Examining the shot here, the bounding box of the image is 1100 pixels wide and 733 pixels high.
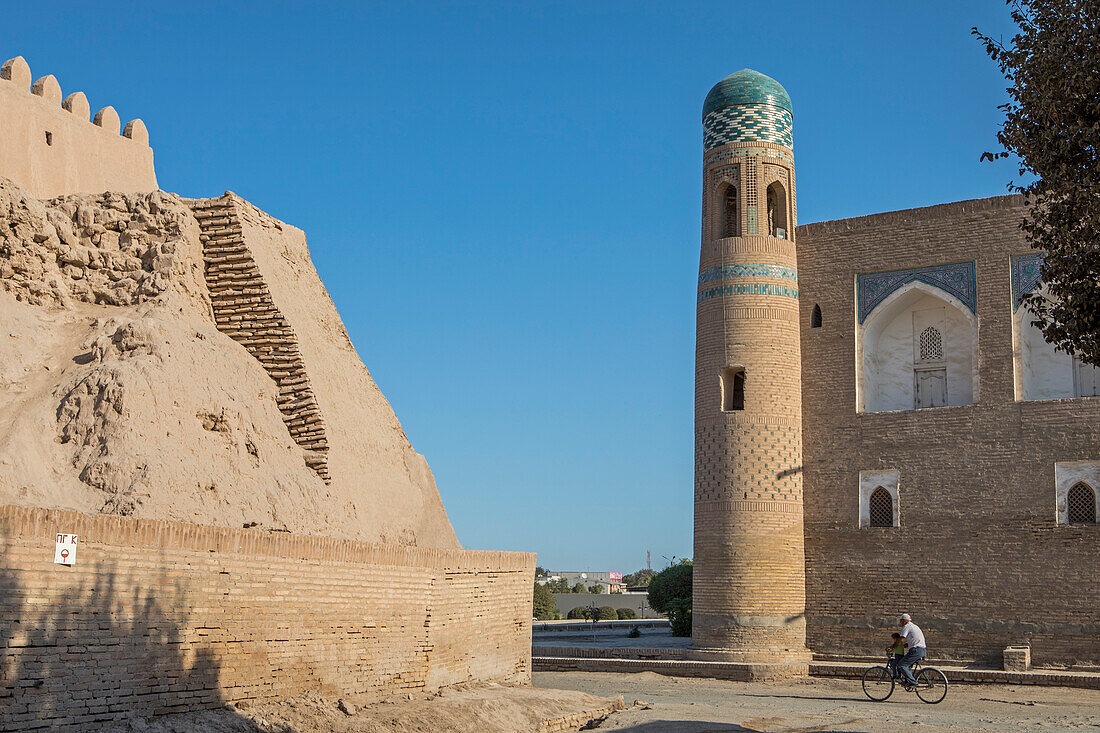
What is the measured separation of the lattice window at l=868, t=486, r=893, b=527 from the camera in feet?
55.6

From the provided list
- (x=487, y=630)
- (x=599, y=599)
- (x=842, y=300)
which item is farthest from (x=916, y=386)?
(x=599, y=599)

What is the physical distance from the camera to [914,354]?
17.5 m

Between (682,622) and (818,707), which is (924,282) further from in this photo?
(682,622)

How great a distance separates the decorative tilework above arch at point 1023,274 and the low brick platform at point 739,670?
5069mm

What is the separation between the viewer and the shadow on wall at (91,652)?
18.6 ft

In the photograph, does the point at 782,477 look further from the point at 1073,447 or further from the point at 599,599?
the point at 599,599

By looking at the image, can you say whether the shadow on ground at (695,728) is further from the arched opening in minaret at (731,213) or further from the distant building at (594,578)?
the distant building at (594,578)

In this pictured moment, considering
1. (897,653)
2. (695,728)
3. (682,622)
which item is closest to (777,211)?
(897,653)

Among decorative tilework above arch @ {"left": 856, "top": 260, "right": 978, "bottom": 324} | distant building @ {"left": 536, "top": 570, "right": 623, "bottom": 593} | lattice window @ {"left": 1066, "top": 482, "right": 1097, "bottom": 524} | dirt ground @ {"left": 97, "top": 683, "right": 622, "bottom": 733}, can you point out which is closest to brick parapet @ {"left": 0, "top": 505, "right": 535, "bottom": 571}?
dirt ground @ {"left": 97, "top": 683, "right": 622, "bottom": 733}

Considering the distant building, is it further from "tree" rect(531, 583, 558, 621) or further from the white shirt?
the white shirt

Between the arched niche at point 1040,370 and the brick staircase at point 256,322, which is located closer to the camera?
the brick staircase at point 256,322

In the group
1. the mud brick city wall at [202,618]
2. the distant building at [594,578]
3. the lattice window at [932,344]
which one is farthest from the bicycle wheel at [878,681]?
the distant building at [594,578]

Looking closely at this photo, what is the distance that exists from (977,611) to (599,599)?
103 ft

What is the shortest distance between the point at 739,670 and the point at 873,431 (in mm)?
4165
